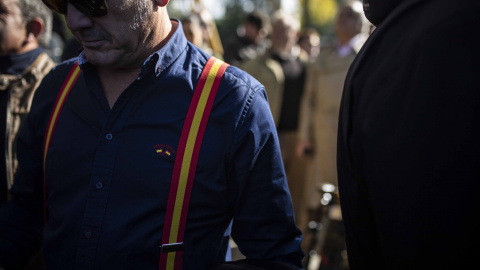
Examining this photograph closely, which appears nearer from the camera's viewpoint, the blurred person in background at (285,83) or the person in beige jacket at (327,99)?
the person in beige jacket at (327,99)

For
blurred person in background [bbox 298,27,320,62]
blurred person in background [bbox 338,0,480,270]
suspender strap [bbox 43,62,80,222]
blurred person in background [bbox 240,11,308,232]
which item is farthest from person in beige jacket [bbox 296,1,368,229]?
blurred person in background [bbox 298,27,320,62]

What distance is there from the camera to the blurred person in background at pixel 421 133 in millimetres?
976

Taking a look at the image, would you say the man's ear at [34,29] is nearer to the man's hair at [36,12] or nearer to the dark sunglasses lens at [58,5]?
the man's hair at [36,12]

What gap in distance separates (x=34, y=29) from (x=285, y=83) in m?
3.67

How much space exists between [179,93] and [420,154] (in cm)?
94

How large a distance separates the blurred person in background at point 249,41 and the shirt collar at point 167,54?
5.56 m

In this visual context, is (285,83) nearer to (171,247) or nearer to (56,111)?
(56,111)

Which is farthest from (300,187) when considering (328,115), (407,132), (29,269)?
(407,132)

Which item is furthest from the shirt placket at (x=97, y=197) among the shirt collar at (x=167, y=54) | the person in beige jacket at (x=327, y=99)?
the person in beige jacket at (x=327, y=99)

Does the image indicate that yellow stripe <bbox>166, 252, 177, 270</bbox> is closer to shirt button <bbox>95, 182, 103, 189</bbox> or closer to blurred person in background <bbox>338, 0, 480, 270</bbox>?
shirt button <bbox>95, 182, 103, 189</bbox>

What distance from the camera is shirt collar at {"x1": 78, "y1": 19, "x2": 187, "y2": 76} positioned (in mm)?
1780

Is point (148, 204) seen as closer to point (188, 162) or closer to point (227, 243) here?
point (188, 162)

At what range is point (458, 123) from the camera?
0.98 meters

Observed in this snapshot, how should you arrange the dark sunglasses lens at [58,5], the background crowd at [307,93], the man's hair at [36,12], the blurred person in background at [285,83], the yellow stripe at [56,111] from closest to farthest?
the dark sunglasses lens at [58,5] → the yellow stripe at [56,111] → the man's hair at [36,12] → the background crowd at [307,93] → the blurred person in background at [285,83]
